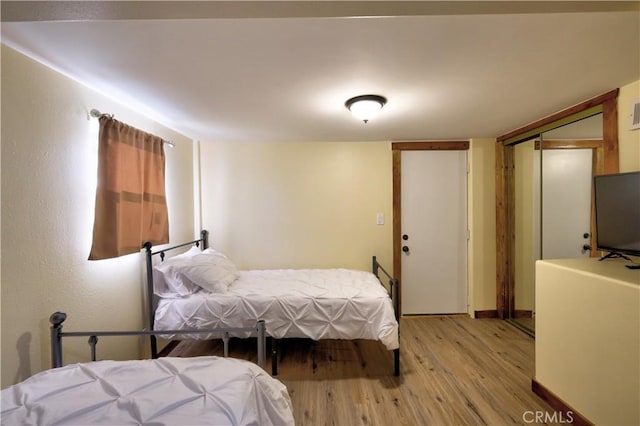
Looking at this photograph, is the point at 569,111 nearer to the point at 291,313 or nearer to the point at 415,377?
the point at 415,377

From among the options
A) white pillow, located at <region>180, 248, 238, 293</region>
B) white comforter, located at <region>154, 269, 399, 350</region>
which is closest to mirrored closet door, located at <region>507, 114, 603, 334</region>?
white comforter, located at <region>154, 269, 399, 350</region>

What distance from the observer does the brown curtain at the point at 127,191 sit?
5.83ft

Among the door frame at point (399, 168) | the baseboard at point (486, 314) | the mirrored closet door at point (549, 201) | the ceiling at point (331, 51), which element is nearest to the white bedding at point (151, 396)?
the ceiling at point (331, 51)

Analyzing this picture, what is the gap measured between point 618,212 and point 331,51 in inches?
82.0

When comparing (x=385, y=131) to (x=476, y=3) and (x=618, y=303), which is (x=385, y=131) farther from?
(x=618, y=303)

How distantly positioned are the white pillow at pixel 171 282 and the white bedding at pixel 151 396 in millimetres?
1069

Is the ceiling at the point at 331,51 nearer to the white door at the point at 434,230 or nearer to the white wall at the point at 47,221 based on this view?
the white wall at the point at 47,221

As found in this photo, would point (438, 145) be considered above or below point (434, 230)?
above

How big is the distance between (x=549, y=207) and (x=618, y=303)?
1845 millimetres

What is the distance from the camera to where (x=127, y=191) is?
194 cm

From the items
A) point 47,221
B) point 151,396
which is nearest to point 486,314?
point 151,396

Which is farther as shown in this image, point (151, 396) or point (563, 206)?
point (563, 206)

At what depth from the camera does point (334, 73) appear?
1.58 meters

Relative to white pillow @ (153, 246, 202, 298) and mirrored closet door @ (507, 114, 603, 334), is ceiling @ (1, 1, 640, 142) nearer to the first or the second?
mirrored closet door @ (507, 114, 603, 334)
